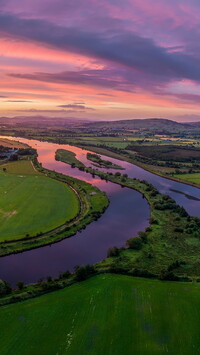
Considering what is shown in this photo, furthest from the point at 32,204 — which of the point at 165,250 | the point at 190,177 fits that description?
the point at 190,177

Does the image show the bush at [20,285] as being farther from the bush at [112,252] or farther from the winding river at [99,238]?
the bush at [112,252]

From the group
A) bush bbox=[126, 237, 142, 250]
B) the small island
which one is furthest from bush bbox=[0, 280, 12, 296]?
the small island

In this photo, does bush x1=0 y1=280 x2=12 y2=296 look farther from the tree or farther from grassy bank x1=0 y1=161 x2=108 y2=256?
grassy bank x1=0 y1=161 x2=108 y2=256

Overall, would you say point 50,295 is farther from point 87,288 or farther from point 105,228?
point 105,228

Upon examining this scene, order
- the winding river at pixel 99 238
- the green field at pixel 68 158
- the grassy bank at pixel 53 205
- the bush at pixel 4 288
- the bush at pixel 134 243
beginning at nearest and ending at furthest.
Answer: the bush at pixel 4 288 < the winding river at pixel 99 238 < the bush at pixel 134 243 < the grassy bank at pixel 53 205 < the green field at pixel 68 158

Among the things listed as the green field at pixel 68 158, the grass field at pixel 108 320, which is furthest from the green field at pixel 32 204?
the green field at pixel 68 158

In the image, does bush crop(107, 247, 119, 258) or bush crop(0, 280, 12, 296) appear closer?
bush crop(0, 280, 12, 296)
